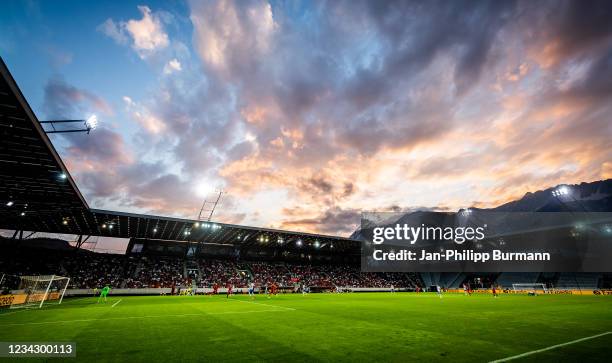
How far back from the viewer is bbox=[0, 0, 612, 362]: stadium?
7.66 m

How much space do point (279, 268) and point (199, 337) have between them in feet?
194

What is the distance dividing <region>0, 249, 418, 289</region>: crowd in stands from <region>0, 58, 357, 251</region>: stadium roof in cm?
443

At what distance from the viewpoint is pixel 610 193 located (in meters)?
83.6

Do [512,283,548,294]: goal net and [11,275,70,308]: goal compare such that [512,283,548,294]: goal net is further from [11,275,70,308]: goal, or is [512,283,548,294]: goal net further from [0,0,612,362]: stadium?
[11,275,70,308]: goal

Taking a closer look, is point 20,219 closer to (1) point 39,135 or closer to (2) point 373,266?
(1) point 39,135

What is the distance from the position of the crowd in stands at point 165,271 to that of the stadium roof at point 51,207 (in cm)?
443

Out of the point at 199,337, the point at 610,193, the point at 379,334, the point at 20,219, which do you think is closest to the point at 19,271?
the point at 20,219

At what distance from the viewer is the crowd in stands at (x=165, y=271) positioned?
4541cm

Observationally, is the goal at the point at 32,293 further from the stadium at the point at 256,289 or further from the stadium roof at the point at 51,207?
the stadium roof at the point at 51,207

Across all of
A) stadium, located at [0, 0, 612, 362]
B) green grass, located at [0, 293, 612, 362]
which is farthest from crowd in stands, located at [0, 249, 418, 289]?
green grass, located at [0, 293, 612, 362]

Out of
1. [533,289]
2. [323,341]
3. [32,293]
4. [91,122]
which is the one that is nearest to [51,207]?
[32,293]

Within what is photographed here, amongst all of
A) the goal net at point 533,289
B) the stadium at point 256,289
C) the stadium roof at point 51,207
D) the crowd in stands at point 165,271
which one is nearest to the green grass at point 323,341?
the stadium at point 256,289

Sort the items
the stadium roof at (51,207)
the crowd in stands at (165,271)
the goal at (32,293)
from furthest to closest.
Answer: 1. the crowd in stands at (165,271)
2. the goal at (32,293)
3. the stadium roof at (51,207)

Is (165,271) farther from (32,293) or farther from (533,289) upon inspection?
(533,289)
